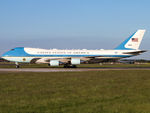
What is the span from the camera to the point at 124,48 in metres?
51.3

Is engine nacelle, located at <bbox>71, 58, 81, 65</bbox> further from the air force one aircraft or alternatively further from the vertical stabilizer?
the vertical stabilizer

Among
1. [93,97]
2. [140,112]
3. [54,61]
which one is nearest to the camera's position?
[140,112]

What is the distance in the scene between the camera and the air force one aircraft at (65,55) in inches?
1907

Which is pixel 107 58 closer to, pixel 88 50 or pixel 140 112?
pixel 88 50

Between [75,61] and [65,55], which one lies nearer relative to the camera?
[75,61]

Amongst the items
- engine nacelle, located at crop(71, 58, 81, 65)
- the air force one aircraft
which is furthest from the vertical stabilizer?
engine nacelle, located at crop(71, 58, 81, 65)

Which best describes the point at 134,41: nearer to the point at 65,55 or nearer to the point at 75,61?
the point at 75,61

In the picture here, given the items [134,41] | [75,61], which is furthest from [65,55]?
[134,41]

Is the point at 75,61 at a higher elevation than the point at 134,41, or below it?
below

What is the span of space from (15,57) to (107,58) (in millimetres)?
20044

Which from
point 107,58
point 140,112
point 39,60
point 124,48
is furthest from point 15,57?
point 140,112

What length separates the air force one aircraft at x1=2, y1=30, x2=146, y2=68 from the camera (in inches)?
1907

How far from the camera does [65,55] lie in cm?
4928

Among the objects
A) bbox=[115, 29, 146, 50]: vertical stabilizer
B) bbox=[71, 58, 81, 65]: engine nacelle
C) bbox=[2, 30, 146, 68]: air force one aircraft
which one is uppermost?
bbox=[115, 29, 146, 50]: vertical stabilizer
